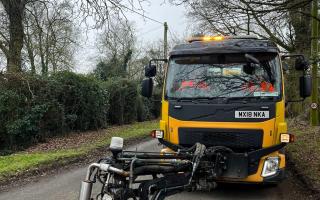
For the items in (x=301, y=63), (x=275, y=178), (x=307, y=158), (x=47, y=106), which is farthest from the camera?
(x=47, y=106)

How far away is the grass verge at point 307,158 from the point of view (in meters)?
9.37

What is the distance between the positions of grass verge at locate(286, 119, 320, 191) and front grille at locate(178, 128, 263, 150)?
1.68m

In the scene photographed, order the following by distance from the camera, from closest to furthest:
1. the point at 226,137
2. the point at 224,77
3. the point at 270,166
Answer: the point at 270,166 < the point at 226,137 < the point at 224,77

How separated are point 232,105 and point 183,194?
1.89 m

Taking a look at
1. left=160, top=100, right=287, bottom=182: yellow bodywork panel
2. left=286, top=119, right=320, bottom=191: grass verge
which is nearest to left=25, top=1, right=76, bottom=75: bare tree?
left=286, top=119, right=320, bottom=191: grass verge

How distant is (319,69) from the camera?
834 inches

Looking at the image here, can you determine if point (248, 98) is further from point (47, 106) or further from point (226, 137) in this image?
point (47, 106)

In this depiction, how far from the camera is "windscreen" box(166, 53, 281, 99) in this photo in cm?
825

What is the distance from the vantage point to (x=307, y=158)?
12.1 metres

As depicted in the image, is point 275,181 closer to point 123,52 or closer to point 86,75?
point 86,75

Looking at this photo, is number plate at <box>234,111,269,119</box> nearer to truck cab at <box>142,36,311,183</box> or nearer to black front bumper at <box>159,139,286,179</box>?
truck cab at <box>142,36,311,183</box>

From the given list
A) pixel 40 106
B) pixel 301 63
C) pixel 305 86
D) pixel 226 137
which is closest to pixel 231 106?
pixel 226 137

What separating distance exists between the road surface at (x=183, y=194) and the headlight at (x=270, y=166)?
2.61 feet

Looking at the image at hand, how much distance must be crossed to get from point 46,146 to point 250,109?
1059cm
